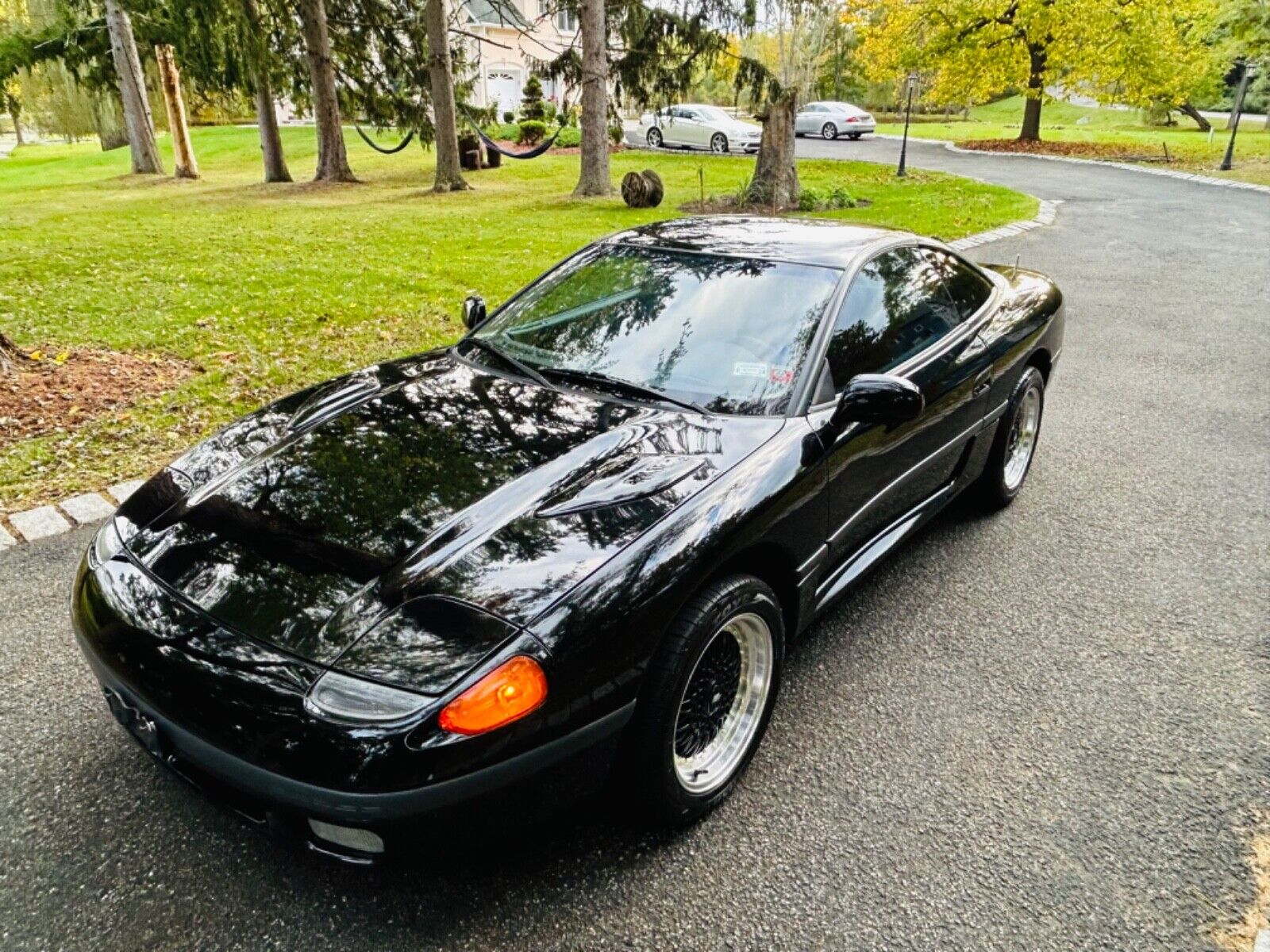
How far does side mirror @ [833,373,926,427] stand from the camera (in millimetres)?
2584

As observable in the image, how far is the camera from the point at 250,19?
14320 millimetres

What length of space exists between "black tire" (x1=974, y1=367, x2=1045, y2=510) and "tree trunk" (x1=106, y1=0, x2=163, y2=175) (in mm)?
18966

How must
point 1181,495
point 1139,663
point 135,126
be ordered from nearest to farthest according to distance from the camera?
point 1139,663
point 1181,495
point 135,126

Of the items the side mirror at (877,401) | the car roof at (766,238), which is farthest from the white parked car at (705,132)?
the side mirror at (877,401)

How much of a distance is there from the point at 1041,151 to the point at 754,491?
1023 inches

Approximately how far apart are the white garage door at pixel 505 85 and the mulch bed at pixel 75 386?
115 feet

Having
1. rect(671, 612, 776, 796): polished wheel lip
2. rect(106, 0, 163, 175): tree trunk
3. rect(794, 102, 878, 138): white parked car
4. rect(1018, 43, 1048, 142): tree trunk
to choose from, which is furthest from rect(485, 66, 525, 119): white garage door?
rect(671, 612, 776, 796): polished wheel lip

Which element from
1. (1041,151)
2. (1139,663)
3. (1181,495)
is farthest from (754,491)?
(1041,151)

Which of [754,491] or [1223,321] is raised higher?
[754,491]

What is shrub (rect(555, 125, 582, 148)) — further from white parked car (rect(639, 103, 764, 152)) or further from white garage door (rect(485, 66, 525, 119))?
white garage door (rect(485, 66, 525, 119))

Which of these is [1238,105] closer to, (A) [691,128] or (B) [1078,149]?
(B) [1078,149]

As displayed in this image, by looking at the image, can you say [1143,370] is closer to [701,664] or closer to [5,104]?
[701,664]

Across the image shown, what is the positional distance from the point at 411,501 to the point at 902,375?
1.84 m

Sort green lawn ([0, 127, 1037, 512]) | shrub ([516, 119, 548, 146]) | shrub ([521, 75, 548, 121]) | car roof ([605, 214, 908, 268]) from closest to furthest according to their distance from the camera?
car roof ([605, 214, 908, 268])
green lawn ([0, 127, 1037, 512])
shrub ([516, 119, 548, 146])
shrub ([521, 75, 548, 121])
